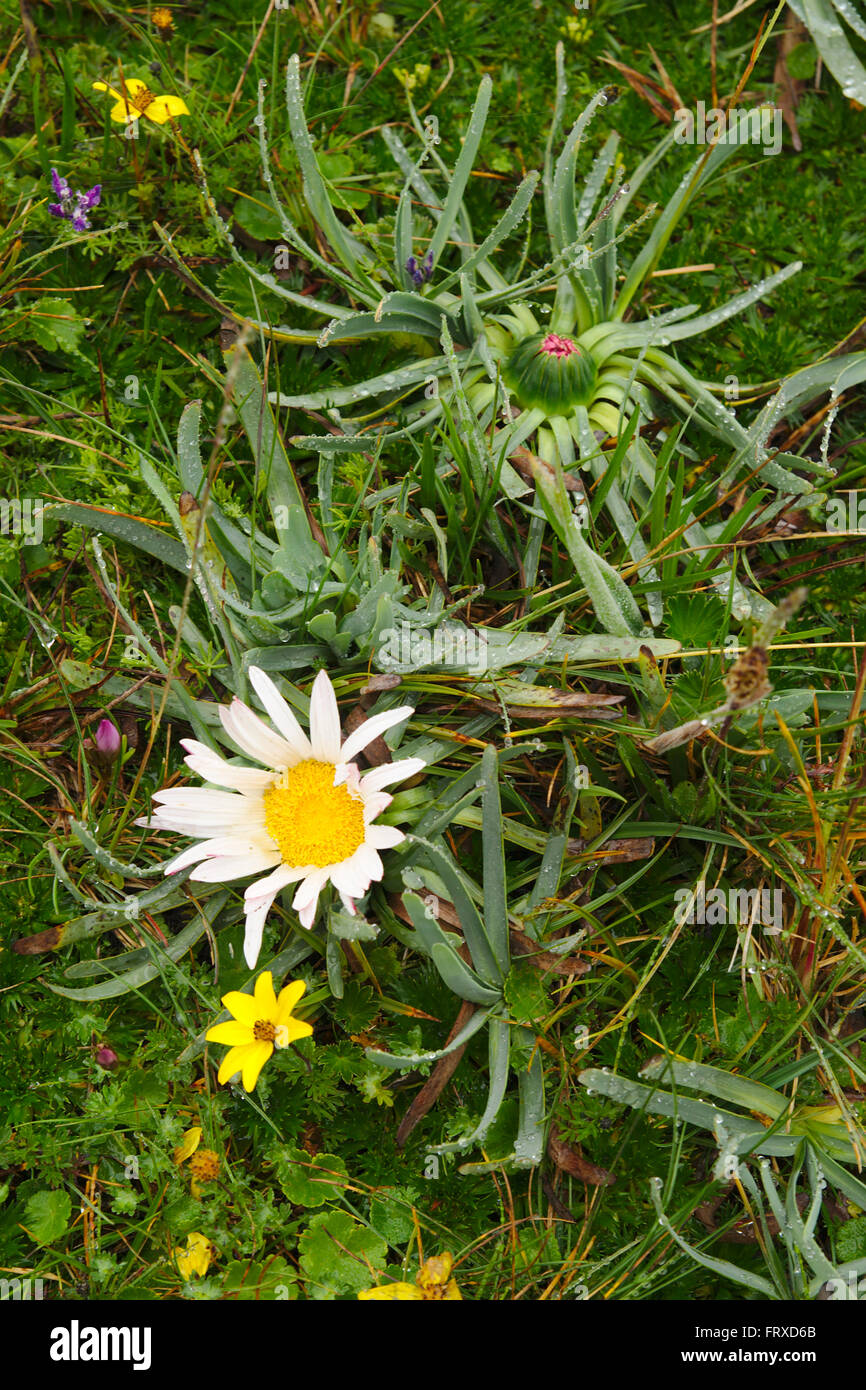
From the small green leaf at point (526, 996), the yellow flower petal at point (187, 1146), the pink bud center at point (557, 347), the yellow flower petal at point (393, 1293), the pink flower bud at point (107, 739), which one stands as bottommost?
the yellow flower petal at point (393, 1293)

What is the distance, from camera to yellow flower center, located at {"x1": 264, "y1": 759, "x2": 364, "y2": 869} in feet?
5.33

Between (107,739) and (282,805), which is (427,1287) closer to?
(282,805)

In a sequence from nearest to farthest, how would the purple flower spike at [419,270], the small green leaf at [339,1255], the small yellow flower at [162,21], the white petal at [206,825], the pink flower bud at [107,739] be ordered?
the white petal at [206,825] < the small green leaf at [339,1255] < the pink flower bud at [107,739] < the purple flower spike at [419,270] < the small yellow flower at [162,21]

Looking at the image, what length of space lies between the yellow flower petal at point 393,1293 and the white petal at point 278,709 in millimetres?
931

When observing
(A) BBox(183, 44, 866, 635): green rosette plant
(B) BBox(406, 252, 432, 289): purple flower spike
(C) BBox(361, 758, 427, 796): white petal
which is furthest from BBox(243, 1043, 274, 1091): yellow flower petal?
(B) BBox(406, 252, 432, 289): purple flower spike

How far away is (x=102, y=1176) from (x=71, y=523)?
122 centimetres

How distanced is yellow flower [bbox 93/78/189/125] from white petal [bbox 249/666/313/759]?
1.23 m

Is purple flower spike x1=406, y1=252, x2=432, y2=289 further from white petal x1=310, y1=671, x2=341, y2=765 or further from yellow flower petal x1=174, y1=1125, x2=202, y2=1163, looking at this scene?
yellow flower petal x1=174, y1=1125, x2=202, y2=1163

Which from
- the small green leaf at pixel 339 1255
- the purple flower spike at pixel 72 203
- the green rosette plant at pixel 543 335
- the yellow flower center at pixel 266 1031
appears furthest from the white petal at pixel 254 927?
the purple flower spike at pixel 72 203

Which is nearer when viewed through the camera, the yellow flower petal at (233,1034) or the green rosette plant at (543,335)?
the yellow flower petal at (233,1034)

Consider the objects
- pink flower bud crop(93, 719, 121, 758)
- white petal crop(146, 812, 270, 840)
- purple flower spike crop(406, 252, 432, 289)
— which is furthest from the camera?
purple flower spike crop(406, 252, 432, 289)

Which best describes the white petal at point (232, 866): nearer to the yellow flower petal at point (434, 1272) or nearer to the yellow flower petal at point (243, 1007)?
the yellow flower petal at point (243, 1007)

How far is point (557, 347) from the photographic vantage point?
1.92 metres

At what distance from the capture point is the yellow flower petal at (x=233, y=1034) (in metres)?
1.64
